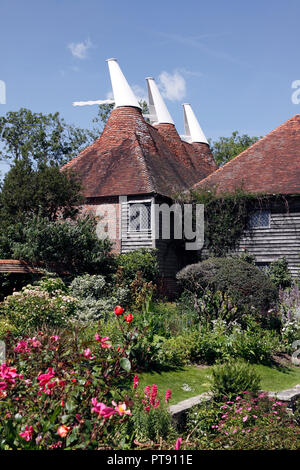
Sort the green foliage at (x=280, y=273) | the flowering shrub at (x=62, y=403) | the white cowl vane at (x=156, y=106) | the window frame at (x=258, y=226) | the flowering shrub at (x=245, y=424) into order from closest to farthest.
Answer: the flowering shrub at (x=62, y=403) < the flowering shrub at (x=245, y=424) < the green foliage at (x=280, y=273) < the window frame at (x=258, y=226) < the white cowl vane at (x=156, y=106)

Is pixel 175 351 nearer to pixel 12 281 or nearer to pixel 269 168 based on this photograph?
pixel 12 281

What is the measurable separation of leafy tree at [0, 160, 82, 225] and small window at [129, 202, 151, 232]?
399 centimetres

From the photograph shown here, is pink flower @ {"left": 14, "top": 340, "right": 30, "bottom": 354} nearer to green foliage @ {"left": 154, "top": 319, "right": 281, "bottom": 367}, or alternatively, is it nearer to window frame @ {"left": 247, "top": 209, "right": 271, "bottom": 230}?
green foliage @ {"left": 154, "top": 319, "right": 281, "bottom": 367}

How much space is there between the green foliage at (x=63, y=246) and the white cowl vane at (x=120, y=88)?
10438 mm

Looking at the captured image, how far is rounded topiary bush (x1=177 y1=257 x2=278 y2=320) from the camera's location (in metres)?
12.7

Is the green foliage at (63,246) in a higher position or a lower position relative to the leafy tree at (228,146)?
lower

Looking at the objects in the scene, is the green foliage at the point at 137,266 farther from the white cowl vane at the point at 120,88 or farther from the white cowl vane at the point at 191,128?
the white cowl vane at the point at 191,128

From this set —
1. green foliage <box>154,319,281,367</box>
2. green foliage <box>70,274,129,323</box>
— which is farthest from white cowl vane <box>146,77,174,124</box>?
green foliage <box>154,319,281,367</box>

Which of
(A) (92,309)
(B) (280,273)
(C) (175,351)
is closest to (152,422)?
(C) (175,351)

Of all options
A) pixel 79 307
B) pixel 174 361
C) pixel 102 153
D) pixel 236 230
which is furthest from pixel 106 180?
pixel 174 361

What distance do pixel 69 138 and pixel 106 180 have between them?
2064 centimetres

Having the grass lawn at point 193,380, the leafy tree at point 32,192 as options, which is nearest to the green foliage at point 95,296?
the leafy tree at point 32,192

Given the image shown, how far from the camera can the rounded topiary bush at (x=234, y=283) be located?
41.6 feet
